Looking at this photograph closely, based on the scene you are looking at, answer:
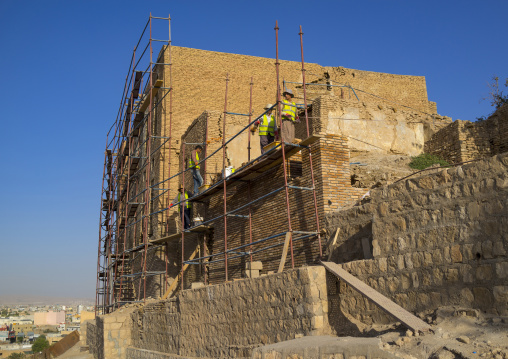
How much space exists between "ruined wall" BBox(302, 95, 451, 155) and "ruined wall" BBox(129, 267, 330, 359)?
18.7 feet

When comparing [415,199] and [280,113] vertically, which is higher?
[280,113]

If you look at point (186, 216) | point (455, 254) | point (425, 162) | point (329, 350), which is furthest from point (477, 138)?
point (329, 350)

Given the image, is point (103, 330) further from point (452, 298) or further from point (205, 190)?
point (452, 298)

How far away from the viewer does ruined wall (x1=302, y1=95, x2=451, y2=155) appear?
46.8ft

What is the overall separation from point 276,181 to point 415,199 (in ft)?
14.4

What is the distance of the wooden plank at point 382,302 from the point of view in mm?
5223

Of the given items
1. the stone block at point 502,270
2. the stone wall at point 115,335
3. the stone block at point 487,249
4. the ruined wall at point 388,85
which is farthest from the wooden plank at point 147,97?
the stone block at point 502,270

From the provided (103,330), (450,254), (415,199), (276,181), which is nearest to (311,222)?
(276,181)

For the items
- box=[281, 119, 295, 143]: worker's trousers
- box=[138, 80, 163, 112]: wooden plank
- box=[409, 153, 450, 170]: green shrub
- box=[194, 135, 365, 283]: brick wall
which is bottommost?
box=[194, 135, 365, 283]: brick wall

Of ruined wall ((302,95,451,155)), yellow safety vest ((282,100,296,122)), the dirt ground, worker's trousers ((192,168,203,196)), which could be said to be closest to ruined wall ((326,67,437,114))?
ruined wall ((302,95,451,155))

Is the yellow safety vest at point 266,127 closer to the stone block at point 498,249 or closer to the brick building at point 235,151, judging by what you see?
the brick building at point 235,151

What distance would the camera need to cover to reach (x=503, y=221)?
532 centimetres

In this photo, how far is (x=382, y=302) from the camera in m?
5.80

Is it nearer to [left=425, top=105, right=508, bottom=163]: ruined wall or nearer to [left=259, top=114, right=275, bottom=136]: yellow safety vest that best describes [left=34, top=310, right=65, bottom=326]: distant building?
[left=425, top=105, right=508, bottom=163]: ruined wall
